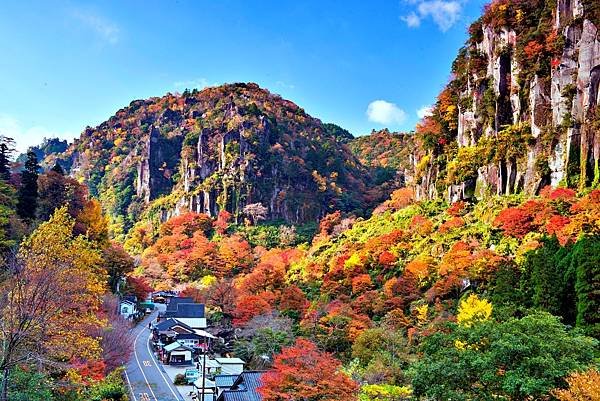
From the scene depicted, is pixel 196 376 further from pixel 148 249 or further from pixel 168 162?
pixel 168 162

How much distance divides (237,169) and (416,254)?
52.0 metres

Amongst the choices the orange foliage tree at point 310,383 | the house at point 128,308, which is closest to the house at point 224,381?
the orange foliage tree at point 310,383

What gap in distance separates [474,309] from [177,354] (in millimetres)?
21021

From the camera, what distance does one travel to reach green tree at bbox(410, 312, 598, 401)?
Answer: 41.2 feet

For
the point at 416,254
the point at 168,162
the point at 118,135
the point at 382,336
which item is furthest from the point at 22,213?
the point at 118,135

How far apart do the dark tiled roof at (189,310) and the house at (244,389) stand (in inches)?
853

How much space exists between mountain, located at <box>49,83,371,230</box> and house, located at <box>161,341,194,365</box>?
47272mm

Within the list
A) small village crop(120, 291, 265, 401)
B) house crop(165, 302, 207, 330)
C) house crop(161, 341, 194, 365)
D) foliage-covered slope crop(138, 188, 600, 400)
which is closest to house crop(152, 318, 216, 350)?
small village crop(120, 291, 265, 401)

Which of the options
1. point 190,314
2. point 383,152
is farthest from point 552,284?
point 383,152

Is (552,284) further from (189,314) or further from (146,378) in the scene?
(189,314)

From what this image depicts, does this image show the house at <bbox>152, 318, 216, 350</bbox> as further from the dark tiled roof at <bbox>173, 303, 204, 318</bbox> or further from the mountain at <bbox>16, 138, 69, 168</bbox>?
the mountain at <bbox>16, 138, 69, 168</bbox>

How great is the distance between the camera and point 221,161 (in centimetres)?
8825

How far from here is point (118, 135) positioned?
119375 millimetres

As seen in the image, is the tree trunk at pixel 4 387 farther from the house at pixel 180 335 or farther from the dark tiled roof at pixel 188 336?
the dark tiled roof at pixel 188 336
